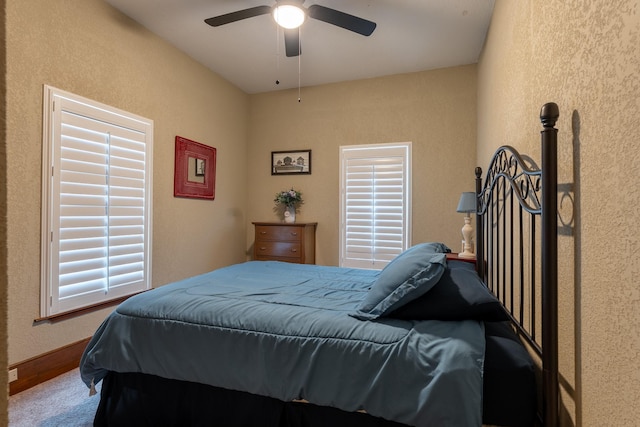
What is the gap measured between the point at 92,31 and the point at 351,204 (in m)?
3.12

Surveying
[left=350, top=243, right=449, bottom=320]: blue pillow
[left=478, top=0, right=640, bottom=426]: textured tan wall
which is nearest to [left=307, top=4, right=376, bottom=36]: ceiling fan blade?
[left=478, top=0, right=640, bottom=426]: textured tan wall

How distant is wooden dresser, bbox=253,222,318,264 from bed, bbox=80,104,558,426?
2125 mm

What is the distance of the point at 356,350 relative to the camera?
1.29 metres

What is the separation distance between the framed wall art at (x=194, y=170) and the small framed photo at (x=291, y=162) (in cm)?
90

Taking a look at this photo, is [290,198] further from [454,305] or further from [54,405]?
[454,305]

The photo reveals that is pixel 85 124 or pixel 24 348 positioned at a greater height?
pixel 85 124

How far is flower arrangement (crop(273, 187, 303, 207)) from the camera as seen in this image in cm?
440

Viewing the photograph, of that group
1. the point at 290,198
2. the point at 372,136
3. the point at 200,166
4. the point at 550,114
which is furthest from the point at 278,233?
the point at 550,114

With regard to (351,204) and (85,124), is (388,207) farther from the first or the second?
(85,124)

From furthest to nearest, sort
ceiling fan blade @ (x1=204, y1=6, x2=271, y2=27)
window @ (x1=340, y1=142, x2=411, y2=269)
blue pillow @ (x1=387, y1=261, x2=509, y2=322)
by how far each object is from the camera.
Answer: window @ (x1=340, y1=142, x2=411, y2=269)
ceiling fan blade @ (x1=204, y1=6, x2=271, y2=27)
blue pillow @ (x1=387, y1=261, x2=509, y2=322)

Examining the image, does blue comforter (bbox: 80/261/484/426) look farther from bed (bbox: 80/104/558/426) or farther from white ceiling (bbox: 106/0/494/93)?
white ceiling (bbox: 106/0/494/93)

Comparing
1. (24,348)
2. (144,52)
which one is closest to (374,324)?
(24,348)

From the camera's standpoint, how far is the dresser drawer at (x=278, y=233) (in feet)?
13.4

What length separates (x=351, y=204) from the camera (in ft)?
14.0
